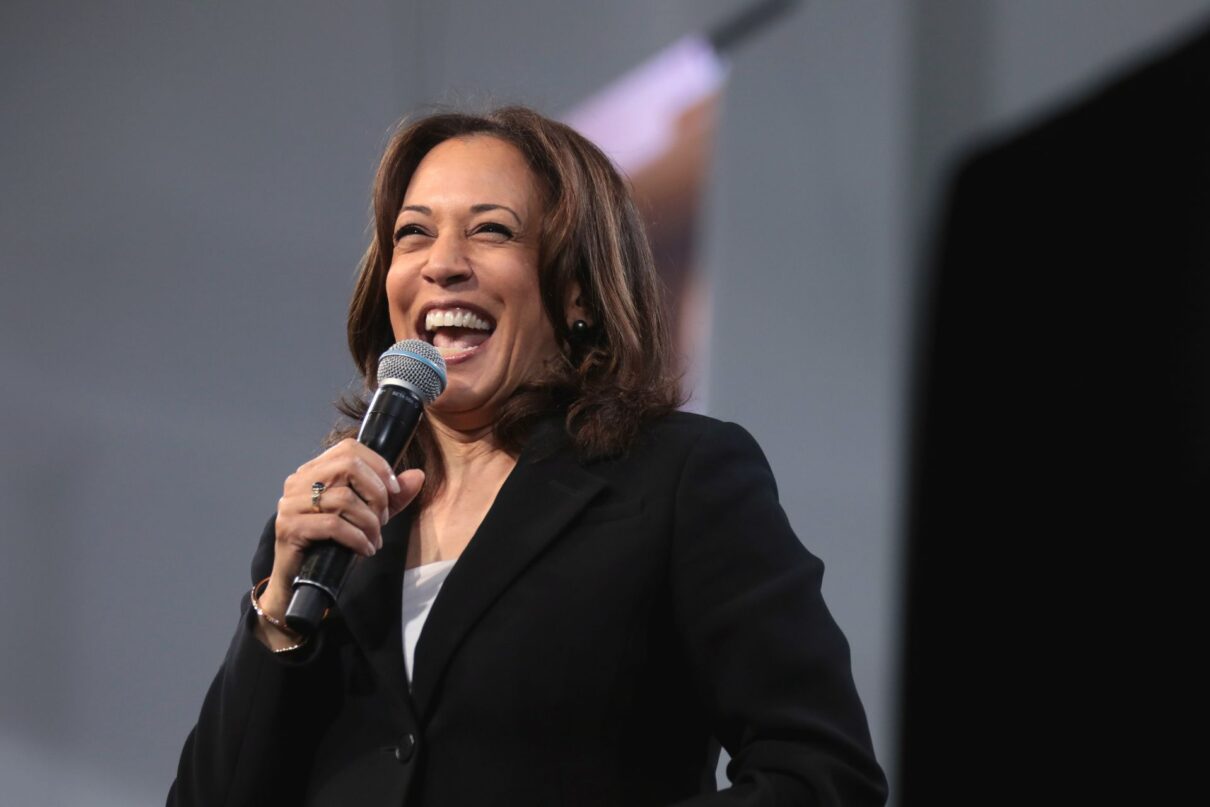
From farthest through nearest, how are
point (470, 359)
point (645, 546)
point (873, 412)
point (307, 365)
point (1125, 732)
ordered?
1. point (307, 365)
2. point (873, 412)
3. point (1125, 732)
4. point (470, 359)
5. point (645, 546)

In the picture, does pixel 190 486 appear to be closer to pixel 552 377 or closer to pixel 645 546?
pixel 552 377

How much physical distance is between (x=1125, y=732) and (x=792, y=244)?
1.22 metres

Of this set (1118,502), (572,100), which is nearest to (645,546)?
(1118,502)

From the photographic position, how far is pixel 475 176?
1.59 m

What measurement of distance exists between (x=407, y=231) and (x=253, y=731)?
0.59 meters

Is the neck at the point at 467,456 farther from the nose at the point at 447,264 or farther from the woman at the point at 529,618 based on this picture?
the nose at the point at 447,264

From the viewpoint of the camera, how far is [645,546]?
4.38 ft

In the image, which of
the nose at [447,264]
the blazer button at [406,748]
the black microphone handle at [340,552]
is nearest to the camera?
the black microphone handle at [340,552]

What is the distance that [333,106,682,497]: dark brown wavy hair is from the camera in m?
1.52

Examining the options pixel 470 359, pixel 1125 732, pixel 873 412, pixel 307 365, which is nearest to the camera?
pixel 470 359

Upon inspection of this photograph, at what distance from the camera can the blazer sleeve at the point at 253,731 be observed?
1319 mm

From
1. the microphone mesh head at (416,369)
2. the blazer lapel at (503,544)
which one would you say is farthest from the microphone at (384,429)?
the blazer lapel at (503,544)

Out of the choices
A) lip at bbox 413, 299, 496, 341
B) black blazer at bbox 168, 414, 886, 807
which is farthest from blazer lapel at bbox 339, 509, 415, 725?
lip at bbox 413, 299, 496, 341

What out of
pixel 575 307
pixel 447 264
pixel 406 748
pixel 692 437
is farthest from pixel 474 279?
pixel 406 748
